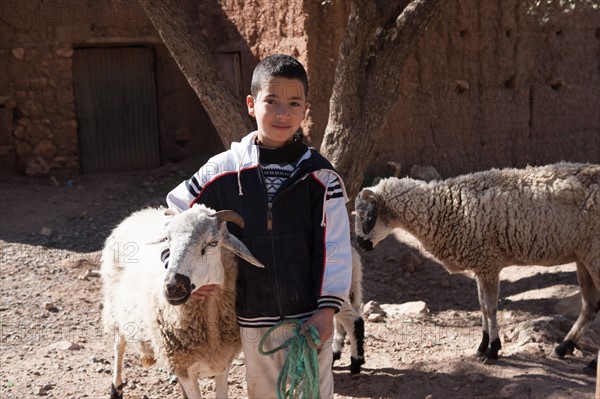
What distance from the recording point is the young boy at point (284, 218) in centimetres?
300

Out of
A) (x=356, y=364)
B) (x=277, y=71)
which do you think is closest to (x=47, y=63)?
(x=356, y=364)

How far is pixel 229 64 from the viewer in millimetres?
10406

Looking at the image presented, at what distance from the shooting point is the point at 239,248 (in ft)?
9.93

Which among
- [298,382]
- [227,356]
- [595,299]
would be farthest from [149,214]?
[595,299]

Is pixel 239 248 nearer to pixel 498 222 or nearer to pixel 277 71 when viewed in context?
pixel 277 71

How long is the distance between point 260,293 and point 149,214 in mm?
2049

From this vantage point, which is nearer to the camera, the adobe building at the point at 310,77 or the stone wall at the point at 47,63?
the adobe building at the point at 310,77

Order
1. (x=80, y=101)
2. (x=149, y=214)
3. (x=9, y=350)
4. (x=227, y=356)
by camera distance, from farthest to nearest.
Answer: (x=80, y=101) → (x=9, y=350) → (x=149, y=214) → (x=227, y=356)

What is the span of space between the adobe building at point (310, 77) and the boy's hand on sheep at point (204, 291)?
225 inches

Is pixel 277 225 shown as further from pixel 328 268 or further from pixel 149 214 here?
pixel 149 214

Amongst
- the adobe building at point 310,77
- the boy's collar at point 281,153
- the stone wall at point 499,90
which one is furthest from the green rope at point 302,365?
the stone wall at point 499,90

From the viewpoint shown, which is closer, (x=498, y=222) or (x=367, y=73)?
(x=498, y=222)

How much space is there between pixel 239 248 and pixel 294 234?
0.25 meters

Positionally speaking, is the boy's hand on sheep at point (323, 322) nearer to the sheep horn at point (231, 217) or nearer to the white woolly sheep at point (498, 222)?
the sheep horn at point (231, 217)
